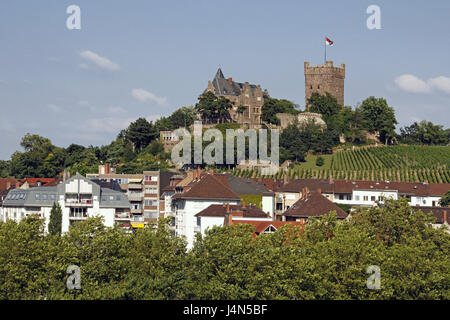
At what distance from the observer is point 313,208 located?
90.1m

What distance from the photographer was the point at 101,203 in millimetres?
97812

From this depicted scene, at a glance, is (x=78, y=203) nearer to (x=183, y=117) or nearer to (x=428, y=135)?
(x=183, y=117)

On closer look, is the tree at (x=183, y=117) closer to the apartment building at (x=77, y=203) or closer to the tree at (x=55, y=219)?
the apartment building at (x=77, y=203)

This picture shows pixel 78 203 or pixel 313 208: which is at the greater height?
pixel 78 203

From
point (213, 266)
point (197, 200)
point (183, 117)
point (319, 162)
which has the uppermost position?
point (183, 117)

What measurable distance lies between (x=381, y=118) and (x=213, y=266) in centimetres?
13846

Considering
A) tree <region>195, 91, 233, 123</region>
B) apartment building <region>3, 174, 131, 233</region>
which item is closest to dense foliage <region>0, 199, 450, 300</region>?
apartment building <region>3, 174, 131, 233</region>

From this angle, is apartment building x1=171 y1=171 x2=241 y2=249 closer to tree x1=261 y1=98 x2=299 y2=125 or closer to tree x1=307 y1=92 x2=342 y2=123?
tree x1=261 y1=98 x2=299 y2=125

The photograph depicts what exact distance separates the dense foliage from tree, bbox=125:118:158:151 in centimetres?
10903

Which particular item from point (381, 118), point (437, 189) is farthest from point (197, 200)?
point (381, 118)

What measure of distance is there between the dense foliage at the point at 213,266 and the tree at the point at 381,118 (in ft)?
419

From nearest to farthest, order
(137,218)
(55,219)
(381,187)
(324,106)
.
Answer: (55,219) → (137,218) → (381,187) → (324,106)

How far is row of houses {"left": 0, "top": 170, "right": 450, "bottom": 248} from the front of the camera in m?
84.4
